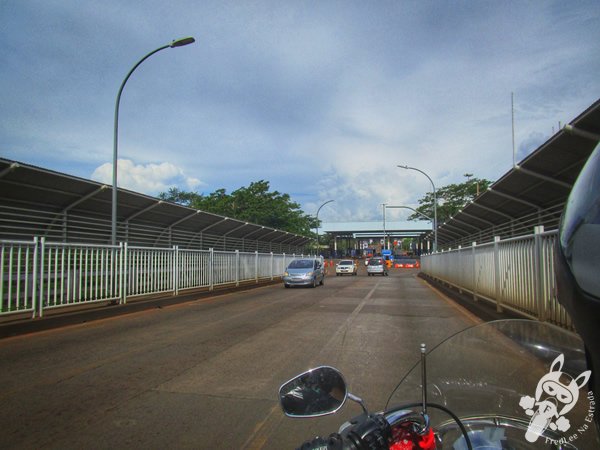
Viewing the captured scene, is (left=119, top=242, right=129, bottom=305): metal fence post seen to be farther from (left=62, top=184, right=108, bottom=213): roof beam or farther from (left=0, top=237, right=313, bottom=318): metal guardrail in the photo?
(left=62, top=184, right=108, bottom=213): roof beam

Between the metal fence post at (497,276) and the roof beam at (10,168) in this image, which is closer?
the metal fence post at (497,276)

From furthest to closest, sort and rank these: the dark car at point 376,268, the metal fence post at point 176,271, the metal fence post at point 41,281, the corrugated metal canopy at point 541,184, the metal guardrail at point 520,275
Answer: the dark car at point 376,268 < the metal fence post at point 176,271 < the corrugated metal canopy at point 541,184 < the metal fence post at point 41,281 < the metal guardrail at point 520,275

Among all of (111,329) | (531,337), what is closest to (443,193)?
(111,329)

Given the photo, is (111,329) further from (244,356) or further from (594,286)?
(594,286)

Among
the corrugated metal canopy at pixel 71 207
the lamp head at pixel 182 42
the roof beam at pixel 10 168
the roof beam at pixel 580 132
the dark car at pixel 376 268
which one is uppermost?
the lamp head at pixel 182 42

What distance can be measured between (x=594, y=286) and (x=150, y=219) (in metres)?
19.9

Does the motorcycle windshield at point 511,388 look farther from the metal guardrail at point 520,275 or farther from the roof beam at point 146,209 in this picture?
the roof beam at point 146,209

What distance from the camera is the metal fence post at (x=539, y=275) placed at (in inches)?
257

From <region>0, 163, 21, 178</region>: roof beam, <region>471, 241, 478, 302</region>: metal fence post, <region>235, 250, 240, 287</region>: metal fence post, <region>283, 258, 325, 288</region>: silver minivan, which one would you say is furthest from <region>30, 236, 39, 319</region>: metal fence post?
<region>283, 258, 325, 288</region>: silver minivan

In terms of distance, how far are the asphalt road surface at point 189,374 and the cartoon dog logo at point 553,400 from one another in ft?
1.60

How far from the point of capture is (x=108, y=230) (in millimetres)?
17656

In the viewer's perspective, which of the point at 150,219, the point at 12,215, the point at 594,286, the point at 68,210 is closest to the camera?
the point at 594,286

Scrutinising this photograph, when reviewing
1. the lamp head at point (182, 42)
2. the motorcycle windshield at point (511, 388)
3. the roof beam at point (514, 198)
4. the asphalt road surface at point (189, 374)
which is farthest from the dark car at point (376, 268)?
the motorcycle windshield at point (511, 388)

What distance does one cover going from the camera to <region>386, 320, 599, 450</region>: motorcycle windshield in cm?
146
